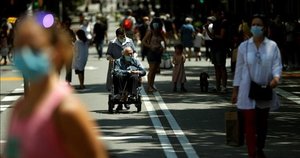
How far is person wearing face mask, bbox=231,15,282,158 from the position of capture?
11031mm

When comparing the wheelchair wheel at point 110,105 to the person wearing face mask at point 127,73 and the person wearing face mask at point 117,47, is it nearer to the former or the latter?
the person wearing face mask at point 127,73

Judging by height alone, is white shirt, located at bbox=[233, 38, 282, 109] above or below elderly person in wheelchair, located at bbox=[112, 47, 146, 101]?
above

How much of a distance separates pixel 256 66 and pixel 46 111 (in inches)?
292

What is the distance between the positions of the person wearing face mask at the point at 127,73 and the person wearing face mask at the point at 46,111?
14.3 meters

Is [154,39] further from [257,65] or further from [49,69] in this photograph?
[49,69]

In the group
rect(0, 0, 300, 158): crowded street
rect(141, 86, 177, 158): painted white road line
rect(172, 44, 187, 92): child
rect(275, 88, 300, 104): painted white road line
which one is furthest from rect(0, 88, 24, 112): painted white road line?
rect(275, 88, 300, 104): painted white road line

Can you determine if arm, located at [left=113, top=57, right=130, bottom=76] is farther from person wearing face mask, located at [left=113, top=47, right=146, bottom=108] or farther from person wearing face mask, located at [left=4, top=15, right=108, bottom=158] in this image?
person wearing face mask, located at [left=4, top=15, right=108, bottom=158]

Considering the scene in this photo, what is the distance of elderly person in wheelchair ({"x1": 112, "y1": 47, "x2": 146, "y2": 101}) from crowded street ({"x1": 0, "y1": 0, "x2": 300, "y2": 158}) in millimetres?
428

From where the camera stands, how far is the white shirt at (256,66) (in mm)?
11023

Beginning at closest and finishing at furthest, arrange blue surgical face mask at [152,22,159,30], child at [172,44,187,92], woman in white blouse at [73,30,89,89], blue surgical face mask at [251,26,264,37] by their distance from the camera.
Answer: blue surgical face mask at [251,26,264,37] → blue surgical face mask at [152,22,159,30] → child at [172,44,187,92] → woman in white blouse at [73,30,89,89]

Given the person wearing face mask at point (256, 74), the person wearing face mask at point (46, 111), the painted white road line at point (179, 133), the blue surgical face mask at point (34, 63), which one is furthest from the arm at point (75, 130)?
the painted white road line at point (179, 133)

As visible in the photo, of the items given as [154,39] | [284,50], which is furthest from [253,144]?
[284,50]

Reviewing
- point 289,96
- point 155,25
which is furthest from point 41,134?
point 155,25

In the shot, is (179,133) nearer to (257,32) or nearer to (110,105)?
(110,105)
